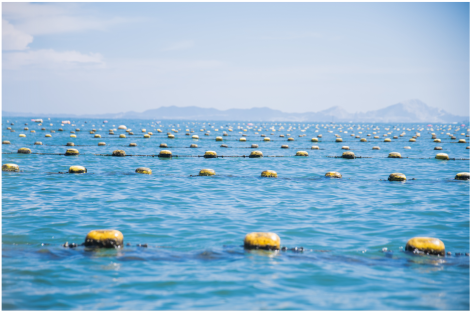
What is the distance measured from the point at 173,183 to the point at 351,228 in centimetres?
879

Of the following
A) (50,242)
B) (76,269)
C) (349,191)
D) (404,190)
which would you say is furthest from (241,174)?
(76,269)

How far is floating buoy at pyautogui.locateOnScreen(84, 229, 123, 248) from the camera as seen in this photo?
8969 millimetres

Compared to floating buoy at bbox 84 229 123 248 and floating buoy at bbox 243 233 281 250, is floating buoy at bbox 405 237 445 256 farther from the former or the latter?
floating buoy at bbox 84 229 123 248

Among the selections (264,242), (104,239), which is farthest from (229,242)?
(104,239)

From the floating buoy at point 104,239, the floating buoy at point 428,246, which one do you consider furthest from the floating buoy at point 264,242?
the floating buoy at point 428,246

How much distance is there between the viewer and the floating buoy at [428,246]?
8797mm

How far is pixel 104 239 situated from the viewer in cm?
898

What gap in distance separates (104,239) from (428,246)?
636 cm

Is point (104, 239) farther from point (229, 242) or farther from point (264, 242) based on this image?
point (264, 242)

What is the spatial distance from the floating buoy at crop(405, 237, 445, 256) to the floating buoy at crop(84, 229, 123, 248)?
5.83 meters

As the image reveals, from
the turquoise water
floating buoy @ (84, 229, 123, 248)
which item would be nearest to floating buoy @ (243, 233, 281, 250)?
the turquoise water

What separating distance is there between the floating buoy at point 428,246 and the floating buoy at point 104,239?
583 centimetres

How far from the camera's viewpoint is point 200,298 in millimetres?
6734

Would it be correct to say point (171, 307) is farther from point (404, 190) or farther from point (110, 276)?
point (404, 190)
